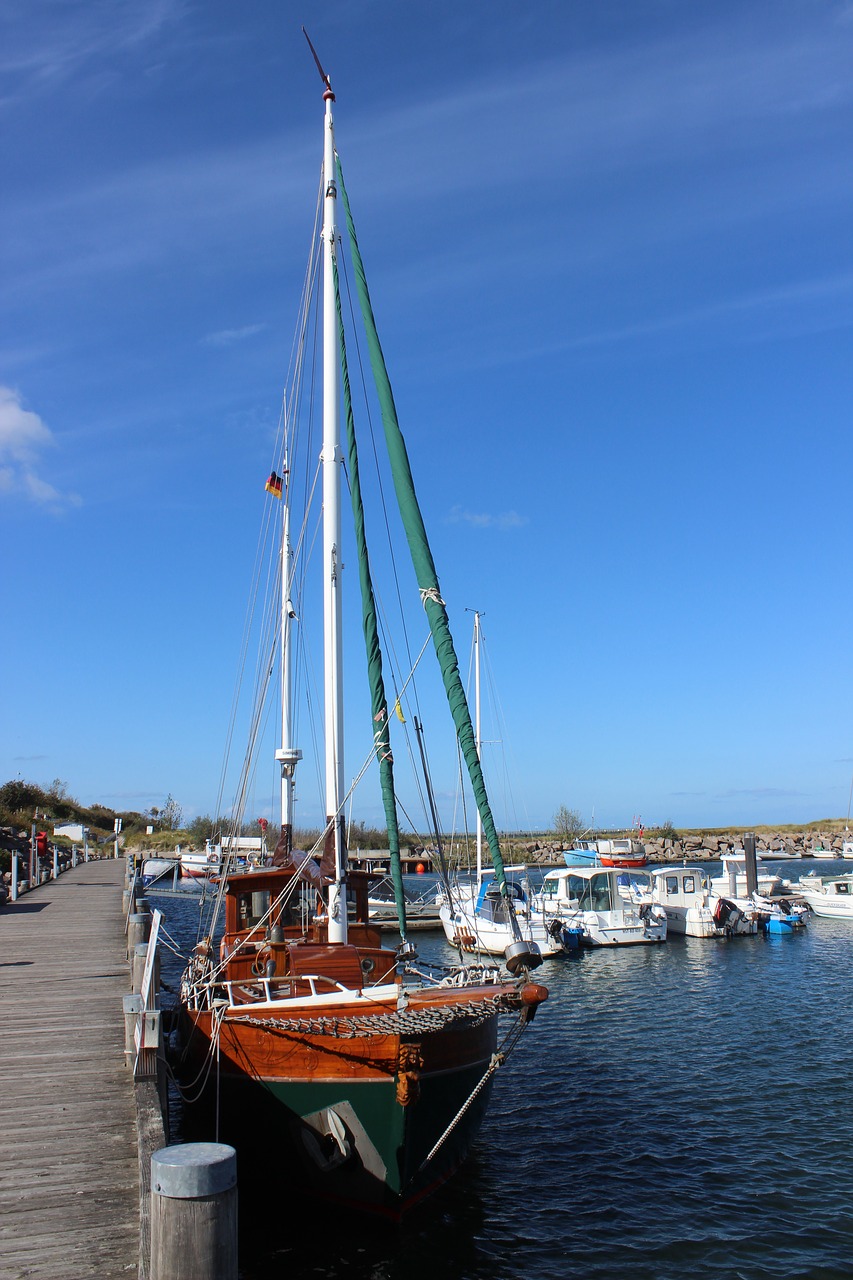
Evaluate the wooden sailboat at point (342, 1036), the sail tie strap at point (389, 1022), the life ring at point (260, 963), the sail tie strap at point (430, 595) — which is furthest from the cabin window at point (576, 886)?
the sail tie strap at point (430, 595)

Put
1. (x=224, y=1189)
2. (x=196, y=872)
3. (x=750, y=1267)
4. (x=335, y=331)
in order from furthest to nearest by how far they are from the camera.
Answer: (x=196, y=872)
(x=335, y=331)
(x=750, y=1267)
(x=224, y=1189)

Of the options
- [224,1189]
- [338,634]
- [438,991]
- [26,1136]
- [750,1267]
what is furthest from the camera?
[338,634]

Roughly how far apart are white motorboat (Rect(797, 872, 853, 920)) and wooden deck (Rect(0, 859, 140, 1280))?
1609 inches

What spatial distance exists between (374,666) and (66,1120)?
7.91 metres

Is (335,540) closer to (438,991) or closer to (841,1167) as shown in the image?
(438,991)

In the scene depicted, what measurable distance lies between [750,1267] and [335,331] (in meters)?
14.3

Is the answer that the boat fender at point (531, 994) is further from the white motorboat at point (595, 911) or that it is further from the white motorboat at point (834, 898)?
the white motorboat at point (834, 898)

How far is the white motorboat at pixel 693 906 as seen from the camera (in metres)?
40.7

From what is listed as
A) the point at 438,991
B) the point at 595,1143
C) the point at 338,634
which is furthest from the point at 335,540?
the point at 595,1143

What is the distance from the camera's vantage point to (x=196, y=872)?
65.6 metres

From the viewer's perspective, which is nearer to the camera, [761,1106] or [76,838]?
[761,1106]

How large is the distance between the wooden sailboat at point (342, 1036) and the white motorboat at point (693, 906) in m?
29.4

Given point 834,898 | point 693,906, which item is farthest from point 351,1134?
point 834,898

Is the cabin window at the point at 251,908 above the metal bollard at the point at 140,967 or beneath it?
above
